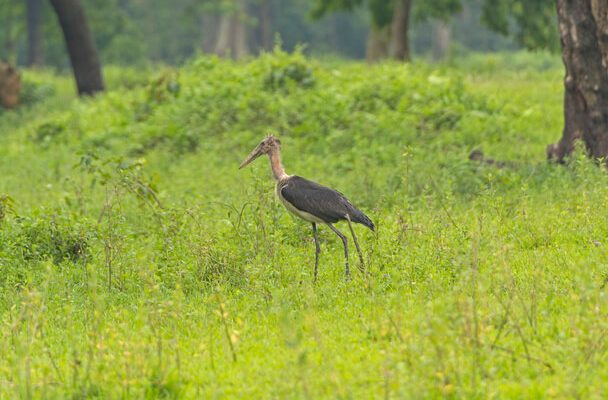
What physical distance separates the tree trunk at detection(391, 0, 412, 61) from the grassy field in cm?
764

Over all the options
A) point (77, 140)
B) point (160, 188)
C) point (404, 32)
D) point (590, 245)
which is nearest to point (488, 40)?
point (404, 32)

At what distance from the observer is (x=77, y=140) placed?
20.4 metres

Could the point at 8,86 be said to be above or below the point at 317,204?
below

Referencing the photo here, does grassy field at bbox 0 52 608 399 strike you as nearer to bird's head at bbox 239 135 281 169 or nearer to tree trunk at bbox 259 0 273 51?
bird's head at bbox 239 135 281 169

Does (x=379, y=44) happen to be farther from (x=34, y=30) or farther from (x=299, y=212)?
(x=299, y=212)

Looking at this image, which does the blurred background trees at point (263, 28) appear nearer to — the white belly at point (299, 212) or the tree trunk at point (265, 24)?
the tree trunk at point (265, 24)

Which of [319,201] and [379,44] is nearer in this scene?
[319,201]

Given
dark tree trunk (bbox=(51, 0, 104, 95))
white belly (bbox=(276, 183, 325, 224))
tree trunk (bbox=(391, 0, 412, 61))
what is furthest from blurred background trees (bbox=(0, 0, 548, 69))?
white belly (bbox=(276, 183, 325, 224))

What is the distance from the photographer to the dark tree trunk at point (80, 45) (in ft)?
80.1

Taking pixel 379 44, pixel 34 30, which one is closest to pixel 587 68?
pixel 379 44

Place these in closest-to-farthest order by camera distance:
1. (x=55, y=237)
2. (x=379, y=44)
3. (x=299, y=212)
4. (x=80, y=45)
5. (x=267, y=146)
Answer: (x=299, y=212) < (x=267, y=146) < (x=55, y=237) < (x=80, y=45) < (x=379, y=44)

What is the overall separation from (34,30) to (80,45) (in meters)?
18.4

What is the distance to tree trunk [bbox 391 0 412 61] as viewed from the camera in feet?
86.9

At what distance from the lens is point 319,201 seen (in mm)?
9398
